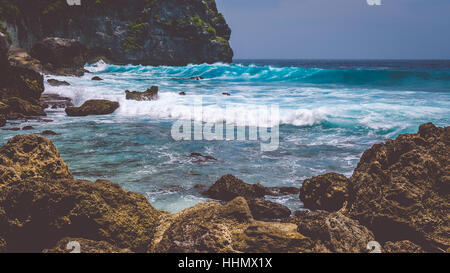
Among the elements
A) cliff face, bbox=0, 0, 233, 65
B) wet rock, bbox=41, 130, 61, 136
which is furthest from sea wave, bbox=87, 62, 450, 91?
wet rock, bbox=41, 130, 61, 136

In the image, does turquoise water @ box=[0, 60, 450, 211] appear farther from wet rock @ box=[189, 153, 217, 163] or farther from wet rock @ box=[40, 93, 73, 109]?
wet rock @ box=[40, 93, 73, 109]

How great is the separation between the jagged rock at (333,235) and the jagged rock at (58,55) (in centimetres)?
3157

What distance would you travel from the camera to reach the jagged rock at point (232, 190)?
5.39 metres

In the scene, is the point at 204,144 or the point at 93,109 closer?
the point at 204,144

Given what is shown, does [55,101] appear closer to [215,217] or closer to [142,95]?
[142,95]

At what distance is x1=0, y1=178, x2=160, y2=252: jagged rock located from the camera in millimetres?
3258

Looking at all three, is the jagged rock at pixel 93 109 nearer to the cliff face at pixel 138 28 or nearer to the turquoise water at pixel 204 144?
the turquoise water at pixel 204 144

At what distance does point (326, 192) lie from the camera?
492cm

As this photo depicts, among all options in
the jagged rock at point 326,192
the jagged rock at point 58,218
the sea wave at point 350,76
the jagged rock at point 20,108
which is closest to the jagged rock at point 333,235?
the jagged rock at point 326,192

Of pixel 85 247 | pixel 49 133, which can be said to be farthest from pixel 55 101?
pixel 85 247

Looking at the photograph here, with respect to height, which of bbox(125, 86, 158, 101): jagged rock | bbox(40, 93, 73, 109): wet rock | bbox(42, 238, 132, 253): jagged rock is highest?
bbox(125, 86, 158, 101): jagged rock

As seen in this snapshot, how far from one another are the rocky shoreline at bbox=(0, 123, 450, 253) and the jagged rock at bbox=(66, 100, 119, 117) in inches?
373

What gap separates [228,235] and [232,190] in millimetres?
2260
